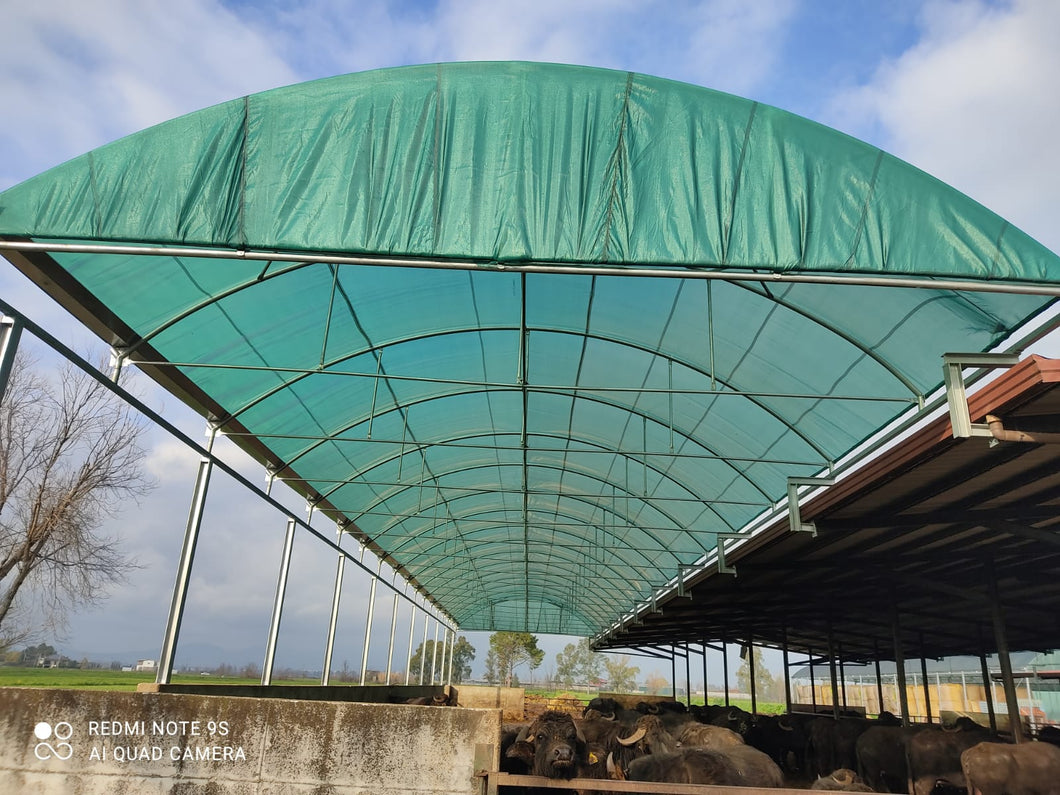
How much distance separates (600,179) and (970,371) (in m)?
7.06

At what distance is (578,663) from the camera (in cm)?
10875

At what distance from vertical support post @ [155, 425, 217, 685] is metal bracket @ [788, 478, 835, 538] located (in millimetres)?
11510

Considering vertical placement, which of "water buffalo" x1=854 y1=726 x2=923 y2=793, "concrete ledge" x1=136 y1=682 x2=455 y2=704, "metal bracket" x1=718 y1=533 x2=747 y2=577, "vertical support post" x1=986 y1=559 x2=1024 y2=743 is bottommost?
"water buffalo" x1=854 y1=726 x2=923 y2=793

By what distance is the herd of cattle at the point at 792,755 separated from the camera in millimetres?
11211

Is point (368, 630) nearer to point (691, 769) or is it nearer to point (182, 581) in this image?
point (182, 581)

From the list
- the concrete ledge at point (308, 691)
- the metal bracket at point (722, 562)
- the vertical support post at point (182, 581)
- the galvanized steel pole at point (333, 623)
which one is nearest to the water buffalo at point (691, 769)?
the concrete ledge at point (308, 691)

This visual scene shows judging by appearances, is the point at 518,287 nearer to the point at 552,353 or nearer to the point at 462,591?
the point at 552,353

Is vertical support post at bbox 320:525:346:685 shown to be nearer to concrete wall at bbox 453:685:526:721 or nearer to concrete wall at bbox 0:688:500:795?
concrete wall at bbox 453:685:526:721

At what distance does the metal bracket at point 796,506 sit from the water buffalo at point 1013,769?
449 cm

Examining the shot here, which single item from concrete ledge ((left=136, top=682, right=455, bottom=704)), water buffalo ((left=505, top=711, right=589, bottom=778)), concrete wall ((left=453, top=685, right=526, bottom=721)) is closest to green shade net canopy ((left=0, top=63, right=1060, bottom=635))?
water buffalo ((left=505, top=711, right=589, bottom=778))

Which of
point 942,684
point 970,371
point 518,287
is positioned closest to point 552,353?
point 518,287

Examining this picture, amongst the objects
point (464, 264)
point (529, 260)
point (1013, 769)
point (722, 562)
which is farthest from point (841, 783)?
point (722, 562)

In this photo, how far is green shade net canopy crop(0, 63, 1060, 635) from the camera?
8344mm

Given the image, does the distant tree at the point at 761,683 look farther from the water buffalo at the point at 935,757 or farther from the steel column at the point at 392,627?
the water buffalo at the point at 935,757
